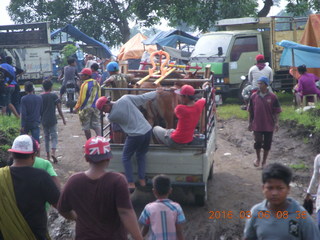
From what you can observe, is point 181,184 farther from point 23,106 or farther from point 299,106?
point 299,106

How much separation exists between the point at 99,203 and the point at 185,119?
3182 mm

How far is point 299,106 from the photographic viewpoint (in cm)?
1412

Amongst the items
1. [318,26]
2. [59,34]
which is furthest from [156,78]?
[59,34]

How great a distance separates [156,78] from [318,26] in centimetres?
913

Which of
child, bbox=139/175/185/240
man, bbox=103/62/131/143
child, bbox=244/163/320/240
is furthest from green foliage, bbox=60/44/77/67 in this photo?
child, bbox=244/163/320/240

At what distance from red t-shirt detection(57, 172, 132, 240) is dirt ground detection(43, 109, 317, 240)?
2.80m

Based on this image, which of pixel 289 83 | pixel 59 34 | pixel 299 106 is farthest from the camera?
pixel 59 34

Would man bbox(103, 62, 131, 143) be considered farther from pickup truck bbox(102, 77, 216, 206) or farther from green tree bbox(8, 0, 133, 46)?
green tree bbox(8, 0, 133, 46)

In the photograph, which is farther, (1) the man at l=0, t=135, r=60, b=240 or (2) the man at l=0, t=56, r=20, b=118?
(2) the man at l=0, t=56, r=20, b=118

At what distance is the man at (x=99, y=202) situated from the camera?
388 cm

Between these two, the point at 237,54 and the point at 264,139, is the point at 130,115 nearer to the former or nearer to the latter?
the point at 264,139

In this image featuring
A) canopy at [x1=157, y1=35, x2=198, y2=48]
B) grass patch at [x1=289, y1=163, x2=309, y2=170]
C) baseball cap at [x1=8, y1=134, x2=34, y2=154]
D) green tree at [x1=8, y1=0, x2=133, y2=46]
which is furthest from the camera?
green tree at [x1=8, y1=0, x2=133, y2=46]

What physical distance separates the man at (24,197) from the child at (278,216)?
1.56 m

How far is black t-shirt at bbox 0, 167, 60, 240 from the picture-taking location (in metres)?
4.13
